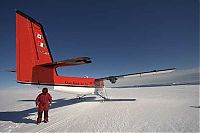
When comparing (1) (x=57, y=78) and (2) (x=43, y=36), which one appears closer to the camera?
(2) (x=43, y=36)

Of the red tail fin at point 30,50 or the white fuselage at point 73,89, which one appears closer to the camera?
the red tail fin at point 30,50

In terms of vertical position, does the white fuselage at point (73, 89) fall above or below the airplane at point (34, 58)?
below

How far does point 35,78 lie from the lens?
9.27 m

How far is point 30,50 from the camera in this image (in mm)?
9250

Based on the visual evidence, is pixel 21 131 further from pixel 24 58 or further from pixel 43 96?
pixel 24 58

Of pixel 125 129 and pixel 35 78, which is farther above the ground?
pixel 35 78

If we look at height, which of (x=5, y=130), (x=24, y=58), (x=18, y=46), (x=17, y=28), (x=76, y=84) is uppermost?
(x=17, y=28)

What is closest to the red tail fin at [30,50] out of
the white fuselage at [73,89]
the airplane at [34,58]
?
the airplane at [34,58]

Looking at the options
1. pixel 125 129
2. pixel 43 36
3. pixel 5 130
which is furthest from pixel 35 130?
pixel 43 36

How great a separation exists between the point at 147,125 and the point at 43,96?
5409 millimetres

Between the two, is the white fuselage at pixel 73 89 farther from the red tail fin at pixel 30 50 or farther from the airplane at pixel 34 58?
the red tail fin at pixel 30 50

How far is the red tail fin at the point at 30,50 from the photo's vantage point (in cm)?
852

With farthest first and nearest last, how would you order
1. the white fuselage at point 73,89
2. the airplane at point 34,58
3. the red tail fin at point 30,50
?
the white fuselage at point 73,89
the red tail fin at point 30,50
the airplane at point 34,58

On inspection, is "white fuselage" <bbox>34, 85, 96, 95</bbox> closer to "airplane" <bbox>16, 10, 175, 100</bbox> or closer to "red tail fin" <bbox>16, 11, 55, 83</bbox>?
"airplane" <bbox>16, 10, 175, 100</bbox>
